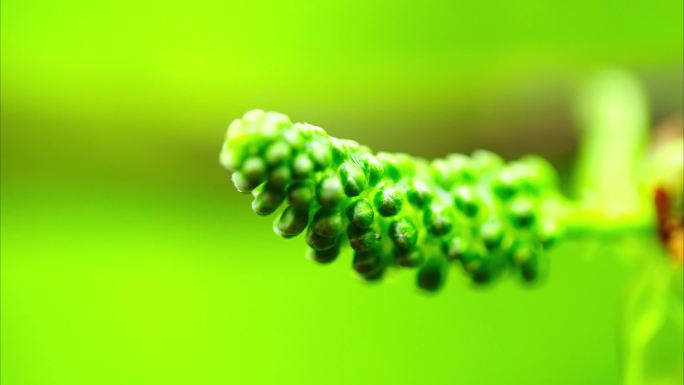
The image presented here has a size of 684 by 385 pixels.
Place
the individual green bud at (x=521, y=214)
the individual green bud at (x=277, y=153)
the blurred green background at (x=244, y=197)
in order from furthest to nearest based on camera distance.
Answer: the blurred green background at (x=244, y=197)
the individual green bud at (x=521, y=214)
the individual green bud at (x=277, y=153)

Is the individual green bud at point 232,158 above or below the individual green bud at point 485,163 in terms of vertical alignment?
below

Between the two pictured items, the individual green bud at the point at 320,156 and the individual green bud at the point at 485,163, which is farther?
the individual green bud at the point at 485,163

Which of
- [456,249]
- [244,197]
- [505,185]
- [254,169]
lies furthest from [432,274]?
[244,197]

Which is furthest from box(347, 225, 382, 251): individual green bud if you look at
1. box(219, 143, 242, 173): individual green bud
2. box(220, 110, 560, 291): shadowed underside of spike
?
box(219, 143, 242, 173): individual green bud

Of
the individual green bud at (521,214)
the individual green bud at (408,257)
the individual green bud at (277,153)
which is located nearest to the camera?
the individual green bud at (277,153)

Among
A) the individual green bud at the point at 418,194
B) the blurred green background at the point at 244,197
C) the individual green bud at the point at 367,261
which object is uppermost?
the blurred green background at the point at 244,197

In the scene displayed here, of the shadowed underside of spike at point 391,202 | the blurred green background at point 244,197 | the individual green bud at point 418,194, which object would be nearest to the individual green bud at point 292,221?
the shadowed underside of spike at point 391,202

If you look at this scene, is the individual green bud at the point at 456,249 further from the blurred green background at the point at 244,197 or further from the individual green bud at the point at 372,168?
the blurred green background at the point at 244,197
